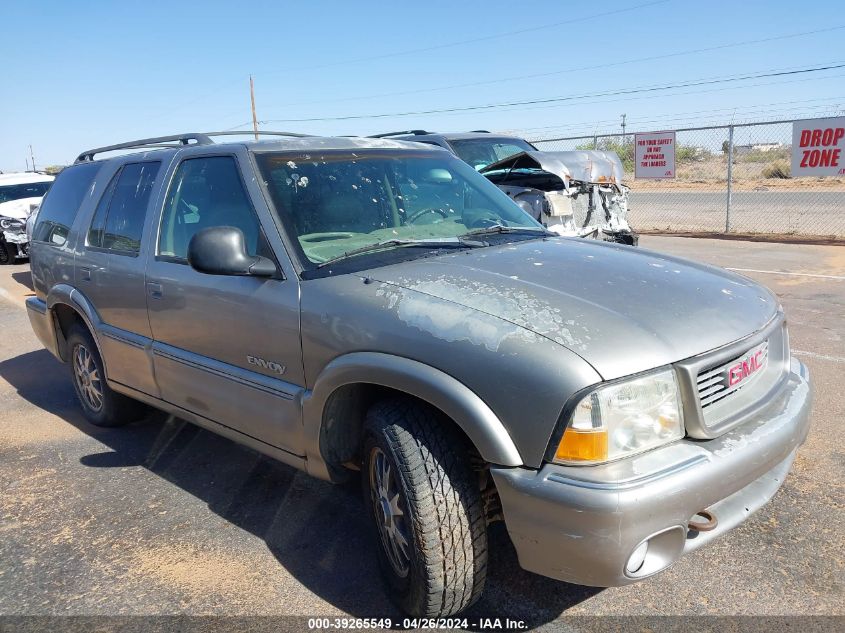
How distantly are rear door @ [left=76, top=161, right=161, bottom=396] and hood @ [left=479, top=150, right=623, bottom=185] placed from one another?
18.6 feet

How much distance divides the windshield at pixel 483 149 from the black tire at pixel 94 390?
5997 millimetres

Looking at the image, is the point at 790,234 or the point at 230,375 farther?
the point at 790,234

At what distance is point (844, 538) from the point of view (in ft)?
10.3

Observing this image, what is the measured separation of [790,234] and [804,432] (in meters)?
12.4

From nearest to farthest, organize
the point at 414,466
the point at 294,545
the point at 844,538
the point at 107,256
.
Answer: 1. the point at 414,466
2. the point at 844,538
3. the point at 294,545
4. the point at 107,256

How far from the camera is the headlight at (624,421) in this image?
2.26m

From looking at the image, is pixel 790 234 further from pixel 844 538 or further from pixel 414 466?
pixel 414 466

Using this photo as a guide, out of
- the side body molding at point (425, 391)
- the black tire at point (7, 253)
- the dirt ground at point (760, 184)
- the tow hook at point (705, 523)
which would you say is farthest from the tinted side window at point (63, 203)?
the dirt ground at point (760, 184)

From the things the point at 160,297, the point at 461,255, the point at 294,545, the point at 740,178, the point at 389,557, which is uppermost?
the point at 461,255

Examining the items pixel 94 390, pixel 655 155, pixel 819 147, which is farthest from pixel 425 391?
pixel 655 155

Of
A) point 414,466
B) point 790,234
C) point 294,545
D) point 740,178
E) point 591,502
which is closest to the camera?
point 591,502

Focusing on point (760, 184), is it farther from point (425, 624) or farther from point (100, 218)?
point (425, 624)

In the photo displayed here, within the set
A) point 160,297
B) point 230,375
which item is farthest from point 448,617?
point 160,297

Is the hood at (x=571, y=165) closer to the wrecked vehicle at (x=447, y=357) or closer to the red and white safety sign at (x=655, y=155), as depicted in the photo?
the wrecked vehicle at (x=447, y=357)
